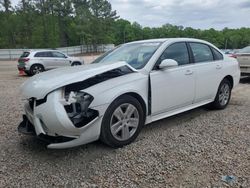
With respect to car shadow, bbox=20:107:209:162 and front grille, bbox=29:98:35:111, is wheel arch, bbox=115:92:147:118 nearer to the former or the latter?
car shadow, bbox=20:107:209:162

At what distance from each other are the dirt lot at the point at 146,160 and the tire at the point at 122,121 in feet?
0.46

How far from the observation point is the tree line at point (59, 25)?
5150cm

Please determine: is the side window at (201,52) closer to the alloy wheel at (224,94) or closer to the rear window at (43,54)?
the alloy wheel at (224,94)

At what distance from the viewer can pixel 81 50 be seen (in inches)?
2168

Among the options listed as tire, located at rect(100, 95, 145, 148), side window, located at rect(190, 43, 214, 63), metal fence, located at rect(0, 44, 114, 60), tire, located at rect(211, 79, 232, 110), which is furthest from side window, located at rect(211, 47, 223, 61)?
metal fence, located at rect(0, 44, 114, 60)

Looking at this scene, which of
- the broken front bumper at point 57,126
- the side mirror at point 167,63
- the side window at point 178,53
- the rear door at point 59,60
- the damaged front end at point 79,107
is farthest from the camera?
the rear door at point 59,60

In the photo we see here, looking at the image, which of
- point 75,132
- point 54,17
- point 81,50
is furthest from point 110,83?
point 54,17

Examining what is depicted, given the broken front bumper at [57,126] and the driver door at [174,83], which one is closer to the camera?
the broken front bumper at [57,126]

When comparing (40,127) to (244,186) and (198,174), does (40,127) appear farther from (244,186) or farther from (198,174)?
(244,186)

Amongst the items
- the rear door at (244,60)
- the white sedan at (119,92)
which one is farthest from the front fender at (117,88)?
the rear door at (244,60)

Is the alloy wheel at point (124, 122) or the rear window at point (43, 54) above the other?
the rear window at point (43, 54)

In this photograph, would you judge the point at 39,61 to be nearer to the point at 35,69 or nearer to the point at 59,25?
the point at 35,69

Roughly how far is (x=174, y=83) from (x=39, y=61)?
12.3 m

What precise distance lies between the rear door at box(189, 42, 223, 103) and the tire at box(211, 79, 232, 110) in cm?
18
